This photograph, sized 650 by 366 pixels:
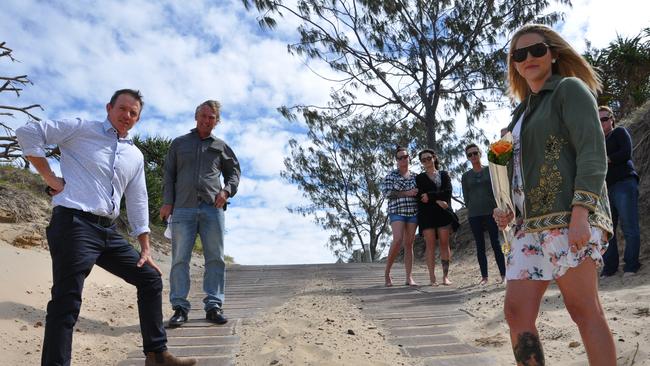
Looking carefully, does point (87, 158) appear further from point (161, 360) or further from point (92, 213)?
point (161, 360)

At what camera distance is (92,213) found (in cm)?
320

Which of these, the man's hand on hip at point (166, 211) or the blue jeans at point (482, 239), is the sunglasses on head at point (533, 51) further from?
the blue jeans at point (482, 239)

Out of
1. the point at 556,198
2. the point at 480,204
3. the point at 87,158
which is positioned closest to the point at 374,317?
the point at 480,204

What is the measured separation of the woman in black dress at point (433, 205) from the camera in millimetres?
7258

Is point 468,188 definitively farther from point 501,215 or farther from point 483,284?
point 501,215

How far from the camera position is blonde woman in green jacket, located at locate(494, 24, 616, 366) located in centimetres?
206

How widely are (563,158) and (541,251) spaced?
0.38 meters

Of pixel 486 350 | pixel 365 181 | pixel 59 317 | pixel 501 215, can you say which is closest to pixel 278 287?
pixel 486 350

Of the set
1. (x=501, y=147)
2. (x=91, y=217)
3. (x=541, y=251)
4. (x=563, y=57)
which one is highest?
(x=563, y=57)

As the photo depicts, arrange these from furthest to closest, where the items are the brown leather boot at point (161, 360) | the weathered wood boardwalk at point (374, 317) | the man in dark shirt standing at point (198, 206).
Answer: the man in dark shirt standing at point (198, 206), the weathered wood boardwalk at point (374, 317), the brown leather boot at point (161, 360)

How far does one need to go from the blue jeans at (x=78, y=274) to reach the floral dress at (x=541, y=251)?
2.24 meters

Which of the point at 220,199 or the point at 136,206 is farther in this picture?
the point at 220,199

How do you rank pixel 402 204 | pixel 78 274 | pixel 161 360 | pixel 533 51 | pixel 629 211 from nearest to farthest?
pixel 533 51 < pixel 78 274 < pixel 161 360 < pixel 629 211 < pixel 402 204

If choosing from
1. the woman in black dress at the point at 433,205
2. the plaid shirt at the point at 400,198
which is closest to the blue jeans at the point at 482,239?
the woman in black dress at the point at 433,205
